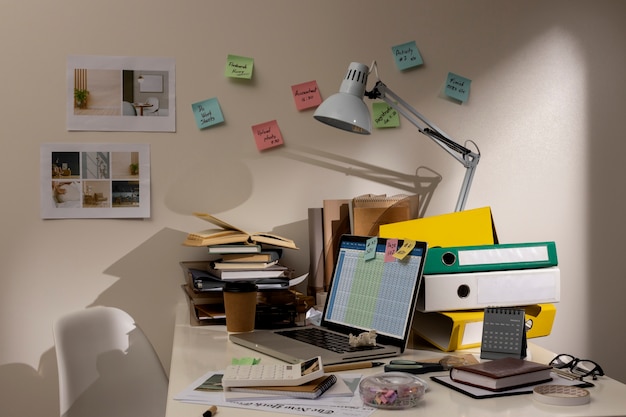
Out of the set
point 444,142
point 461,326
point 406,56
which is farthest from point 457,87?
point 461,326

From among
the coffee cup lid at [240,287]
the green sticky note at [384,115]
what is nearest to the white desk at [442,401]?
the coffee cup lid at [240,287]

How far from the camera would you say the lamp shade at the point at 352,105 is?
2.12 m

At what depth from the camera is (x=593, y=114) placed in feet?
8.92

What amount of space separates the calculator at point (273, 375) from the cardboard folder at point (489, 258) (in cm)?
54

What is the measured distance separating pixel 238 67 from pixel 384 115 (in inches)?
20.9

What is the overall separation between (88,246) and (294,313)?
77 cm

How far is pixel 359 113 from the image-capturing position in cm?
213

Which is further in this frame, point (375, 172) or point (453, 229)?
point (375, 172)

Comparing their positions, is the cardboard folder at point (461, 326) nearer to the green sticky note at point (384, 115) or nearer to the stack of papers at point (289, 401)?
the stack of papers at point (289, 401)

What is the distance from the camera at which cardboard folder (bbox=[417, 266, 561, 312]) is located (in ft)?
6.15

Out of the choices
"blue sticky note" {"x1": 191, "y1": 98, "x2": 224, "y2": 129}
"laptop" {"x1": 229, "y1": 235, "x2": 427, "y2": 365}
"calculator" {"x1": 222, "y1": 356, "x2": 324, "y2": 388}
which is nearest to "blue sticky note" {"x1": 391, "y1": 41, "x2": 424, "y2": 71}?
"blue sticky note" {"x1": 191, "y1": 98, "x2": 224, "y2": 129}

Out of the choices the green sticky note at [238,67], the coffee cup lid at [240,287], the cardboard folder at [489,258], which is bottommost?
the coffee cup lid at [240,287]

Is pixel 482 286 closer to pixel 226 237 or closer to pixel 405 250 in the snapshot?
pixel 405 250

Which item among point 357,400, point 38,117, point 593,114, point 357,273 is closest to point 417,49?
point 593,114
